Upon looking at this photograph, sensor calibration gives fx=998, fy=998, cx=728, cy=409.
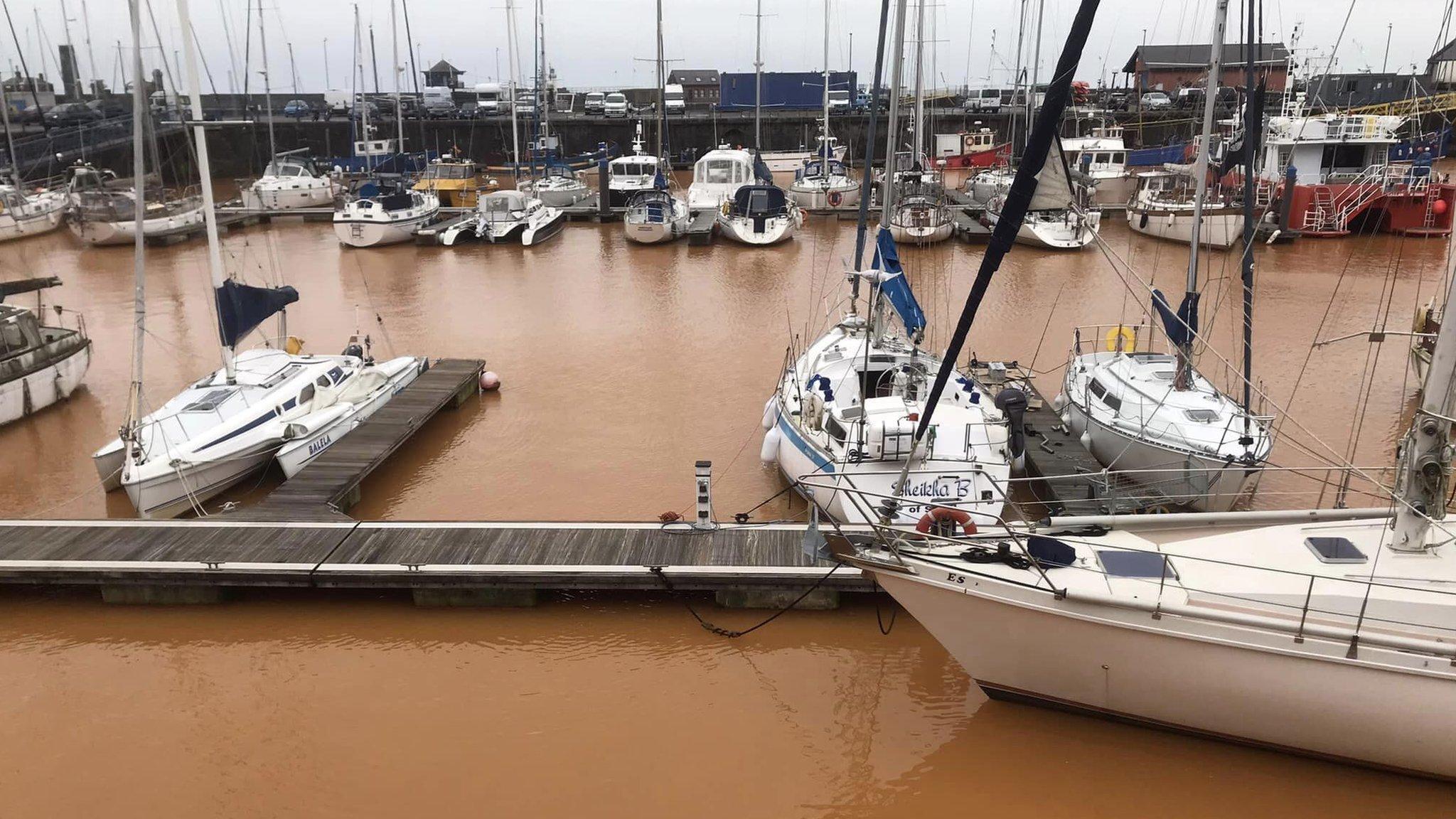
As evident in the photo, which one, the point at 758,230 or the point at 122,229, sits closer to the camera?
the point at 758,230

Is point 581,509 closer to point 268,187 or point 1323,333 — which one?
point 1323,333

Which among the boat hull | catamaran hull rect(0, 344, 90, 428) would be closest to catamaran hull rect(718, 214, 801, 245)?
the boat hull

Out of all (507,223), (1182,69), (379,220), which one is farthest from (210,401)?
(1182,69)

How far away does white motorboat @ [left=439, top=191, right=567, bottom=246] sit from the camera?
1451 inches

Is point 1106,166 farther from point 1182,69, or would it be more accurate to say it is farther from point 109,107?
point 109,107

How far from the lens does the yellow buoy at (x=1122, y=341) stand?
15883 millimetres

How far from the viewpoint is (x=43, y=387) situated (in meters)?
18.8

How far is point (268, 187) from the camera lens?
43.2 meters

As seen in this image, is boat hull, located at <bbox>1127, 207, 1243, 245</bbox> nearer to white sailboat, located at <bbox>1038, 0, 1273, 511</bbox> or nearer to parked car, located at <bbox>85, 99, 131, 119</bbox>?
white sailboat, located at <bbox>1038, 0, 1273, 511</bbox>

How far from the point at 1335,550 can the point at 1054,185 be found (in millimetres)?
4256

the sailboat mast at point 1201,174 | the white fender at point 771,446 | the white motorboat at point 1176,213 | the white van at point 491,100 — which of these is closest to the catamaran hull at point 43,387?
the white fender at point 771,446

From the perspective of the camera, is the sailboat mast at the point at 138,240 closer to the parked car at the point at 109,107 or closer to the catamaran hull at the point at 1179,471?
the catamaran hull at the point at 1179,471

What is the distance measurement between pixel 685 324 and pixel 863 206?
32.0ft

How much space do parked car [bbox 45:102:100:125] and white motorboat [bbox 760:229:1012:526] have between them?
56.3m
